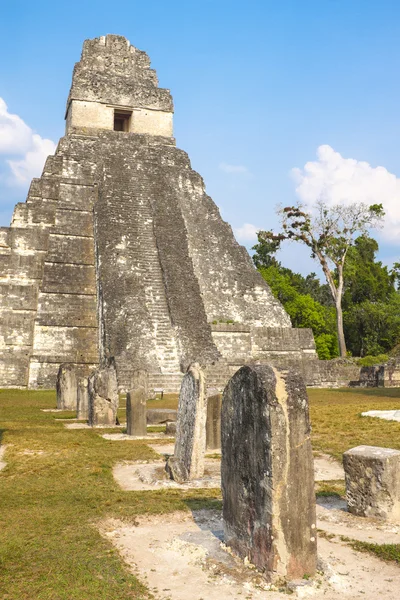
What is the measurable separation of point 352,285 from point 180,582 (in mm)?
40075

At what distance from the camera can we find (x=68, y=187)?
23.8m

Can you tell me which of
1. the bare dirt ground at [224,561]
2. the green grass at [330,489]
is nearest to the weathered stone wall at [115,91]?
the green grass at [330,489]

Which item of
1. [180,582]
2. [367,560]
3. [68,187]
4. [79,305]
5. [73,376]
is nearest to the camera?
[180,582]

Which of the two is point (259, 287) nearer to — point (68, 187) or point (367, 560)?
point (68, 187)

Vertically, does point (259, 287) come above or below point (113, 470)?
above

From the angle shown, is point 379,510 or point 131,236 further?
point 131,236

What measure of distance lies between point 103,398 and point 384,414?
17.3 feet

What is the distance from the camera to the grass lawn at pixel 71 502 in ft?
11.0

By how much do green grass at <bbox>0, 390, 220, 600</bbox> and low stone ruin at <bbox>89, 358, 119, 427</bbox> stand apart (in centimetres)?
120

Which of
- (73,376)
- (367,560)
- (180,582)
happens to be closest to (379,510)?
(367,560)

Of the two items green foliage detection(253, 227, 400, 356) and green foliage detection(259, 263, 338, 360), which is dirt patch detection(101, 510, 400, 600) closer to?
green foliage detection(253, 227, 400, 356)

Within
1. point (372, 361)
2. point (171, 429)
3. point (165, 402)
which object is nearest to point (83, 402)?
point (171, 429)

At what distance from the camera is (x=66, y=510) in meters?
4.82

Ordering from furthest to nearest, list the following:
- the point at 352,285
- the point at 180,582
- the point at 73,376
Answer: the point at 352,285
the point at 73,376
the point at 180,582
